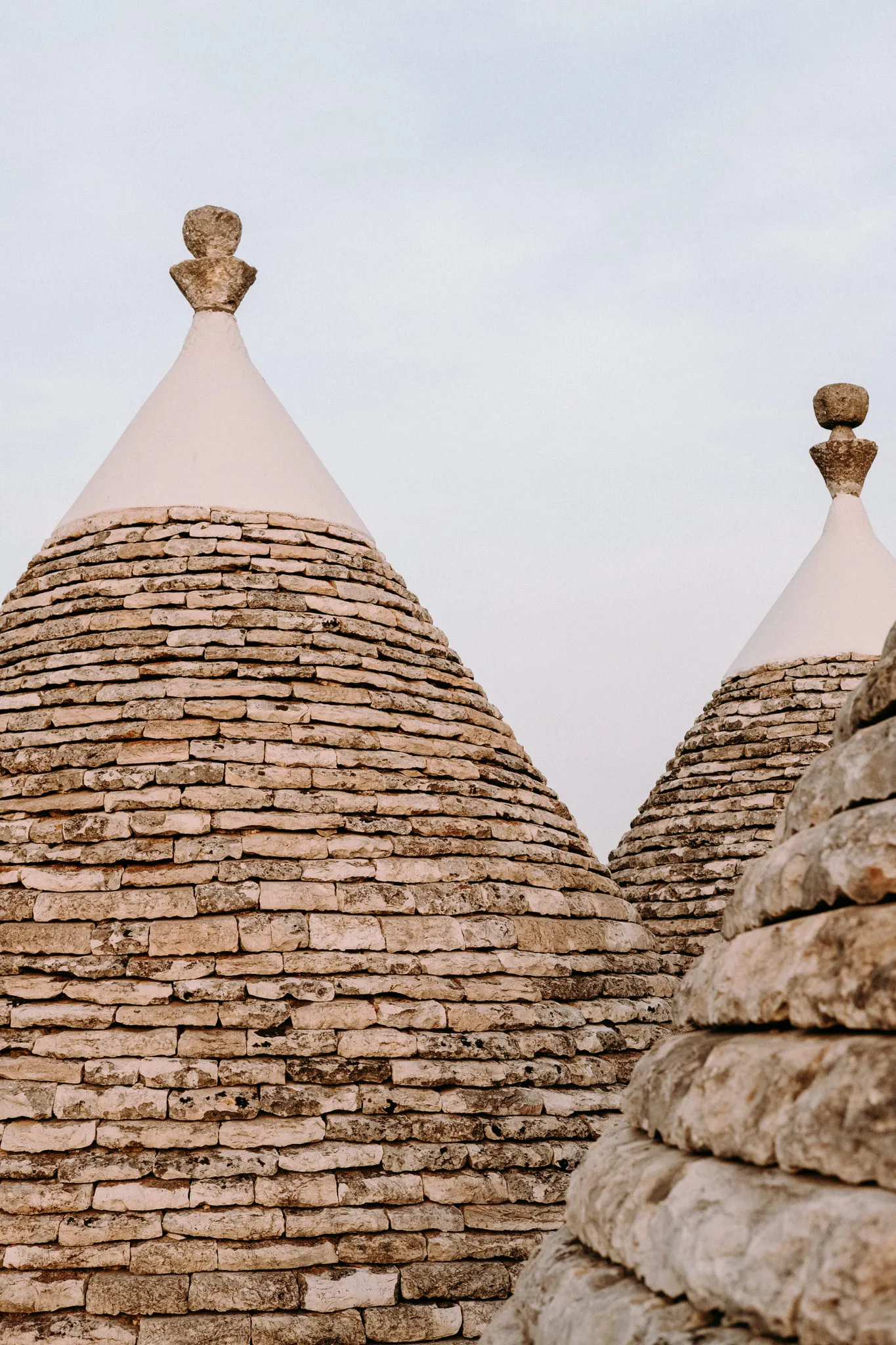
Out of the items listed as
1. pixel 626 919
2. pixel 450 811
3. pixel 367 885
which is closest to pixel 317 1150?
pixel 367 885

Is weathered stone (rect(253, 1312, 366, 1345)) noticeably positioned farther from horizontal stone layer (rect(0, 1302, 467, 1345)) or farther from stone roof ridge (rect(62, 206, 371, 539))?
stone roof ridge (rect(62, 206, 371, 539))

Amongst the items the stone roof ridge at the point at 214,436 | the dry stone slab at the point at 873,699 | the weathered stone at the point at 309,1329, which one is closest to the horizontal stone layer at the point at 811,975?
the dry stone slab at the point at 873,699

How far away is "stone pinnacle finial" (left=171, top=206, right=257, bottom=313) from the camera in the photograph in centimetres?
790

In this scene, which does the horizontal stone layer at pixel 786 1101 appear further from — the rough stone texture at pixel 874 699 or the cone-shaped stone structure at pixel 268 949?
the cone-shaped stone structure at pixel 268 949

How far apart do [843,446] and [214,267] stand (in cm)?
511

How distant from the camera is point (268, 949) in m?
5.79

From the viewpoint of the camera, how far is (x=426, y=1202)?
5586 mm

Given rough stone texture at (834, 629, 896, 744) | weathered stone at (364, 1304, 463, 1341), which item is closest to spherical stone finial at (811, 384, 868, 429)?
weathered stone at (364, 1304, 463, 1341)

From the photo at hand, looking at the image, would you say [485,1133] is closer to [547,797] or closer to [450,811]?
[450,811]

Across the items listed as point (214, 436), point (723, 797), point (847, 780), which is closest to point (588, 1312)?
point (847, 780)

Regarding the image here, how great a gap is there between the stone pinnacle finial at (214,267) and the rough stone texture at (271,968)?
148 centimetres

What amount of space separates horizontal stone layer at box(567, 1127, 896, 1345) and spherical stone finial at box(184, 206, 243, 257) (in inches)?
248

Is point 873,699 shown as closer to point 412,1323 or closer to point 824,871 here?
point 824,871

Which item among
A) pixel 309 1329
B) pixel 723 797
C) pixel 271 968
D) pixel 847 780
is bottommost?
pixel 309 1329
